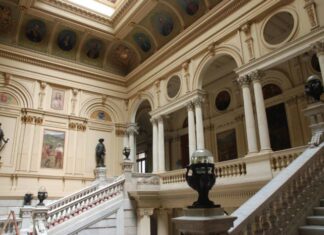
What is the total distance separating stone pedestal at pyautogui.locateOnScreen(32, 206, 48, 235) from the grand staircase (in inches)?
268

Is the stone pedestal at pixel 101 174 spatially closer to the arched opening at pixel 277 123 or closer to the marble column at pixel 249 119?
the marble column at pixel 249 119

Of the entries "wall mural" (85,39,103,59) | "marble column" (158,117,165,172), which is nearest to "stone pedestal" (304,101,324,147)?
"marble column" (158,117,165,172)

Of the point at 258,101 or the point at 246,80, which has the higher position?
the point at 246,80

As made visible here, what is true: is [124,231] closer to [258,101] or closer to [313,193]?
[258,101]

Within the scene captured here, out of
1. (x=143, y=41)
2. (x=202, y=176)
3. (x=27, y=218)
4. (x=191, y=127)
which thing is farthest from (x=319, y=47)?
(x=143, y=41)

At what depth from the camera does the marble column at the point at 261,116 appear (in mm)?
9641

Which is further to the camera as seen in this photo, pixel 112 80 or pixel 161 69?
pixel 112 80

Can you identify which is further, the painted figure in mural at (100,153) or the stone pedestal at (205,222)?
the painted figure in mural at (100,153)

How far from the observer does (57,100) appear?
54.6 feet

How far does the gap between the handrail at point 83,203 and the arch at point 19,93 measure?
7.12 meters

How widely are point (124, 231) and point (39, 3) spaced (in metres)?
12.0

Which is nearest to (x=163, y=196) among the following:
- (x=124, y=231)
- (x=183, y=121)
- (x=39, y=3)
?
(x=124, y=231)

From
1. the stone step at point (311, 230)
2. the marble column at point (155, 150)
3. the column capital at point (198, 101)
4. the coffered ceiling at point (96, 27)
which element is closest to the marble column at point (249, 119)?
the column capital at point (198, 101)

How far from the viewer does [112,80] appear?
18.7 m
